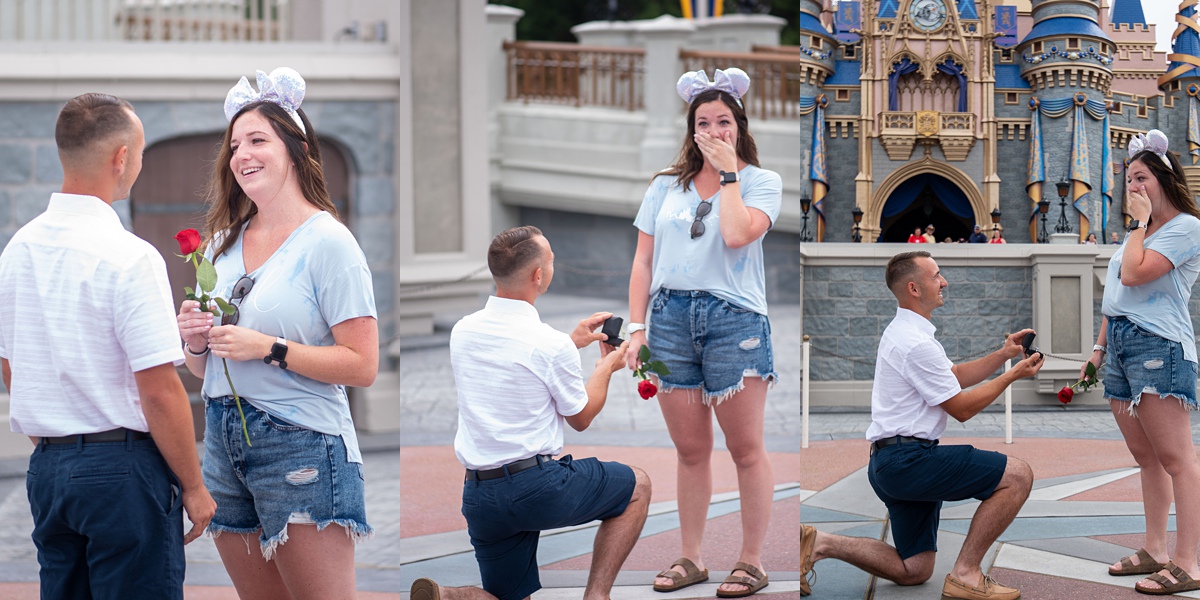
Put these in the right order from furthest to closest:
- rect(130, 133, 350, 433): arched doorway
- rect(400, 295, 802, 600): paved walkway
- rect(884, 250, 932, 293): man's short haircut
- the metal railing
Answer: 1. the metal railing
2. rect(130, 133, 350, 433): arched doorway
3. rect(400, 295, 802, 600): paved walkway
4. rect(884, 250, 932, 293): man's short haircut

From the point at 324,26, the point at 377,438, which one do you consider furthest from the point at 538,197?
the point at 377,438

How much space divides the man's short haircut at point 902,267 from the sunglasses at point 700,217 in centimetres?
54

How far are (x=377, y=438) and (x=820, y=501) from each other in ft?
14.6

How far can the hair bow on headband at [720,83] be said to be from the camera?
334 cm

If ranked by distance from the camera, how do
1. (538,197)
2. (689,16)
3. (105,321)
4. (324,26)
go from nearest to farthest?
1. (105,321)
2. (324,26)
3. (538,197)
4. (689,16)

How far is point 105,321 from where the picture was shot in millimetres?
2453

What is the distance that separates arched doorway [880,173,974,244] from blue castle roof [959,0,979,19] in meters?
0.43

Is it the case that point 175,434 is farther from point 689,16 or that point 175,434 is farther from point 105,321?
point 689,16

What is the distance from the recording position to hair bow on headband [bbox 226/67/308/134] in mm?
2719

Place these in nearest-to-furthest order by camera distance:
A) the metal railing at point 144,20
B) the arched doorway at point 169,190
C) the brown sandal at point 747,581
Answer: the brown sandal at point 747,581
the arched doorway at point 169,190
the metal railing at point 144,20

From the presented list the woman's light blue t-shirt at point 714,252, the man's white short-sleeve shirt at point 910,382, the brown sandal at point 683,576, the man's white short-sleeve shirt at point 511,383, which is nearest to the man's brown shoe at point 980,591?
the man's white short-sleeve shirt at point 910,382

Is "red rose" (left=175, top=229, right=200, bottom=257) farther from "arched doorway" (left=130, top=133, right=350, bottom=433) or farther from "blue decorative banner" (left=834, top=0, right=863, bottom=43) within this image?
"arched doorway" (left=130, top=133, right=350, bottom=433)

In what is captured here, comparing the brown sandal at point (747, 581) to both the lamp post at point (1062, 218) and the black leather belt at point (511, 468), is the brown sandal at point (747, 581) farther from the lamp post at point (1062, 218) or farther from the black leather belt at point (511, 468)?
the lamp post at point (1062, 218)

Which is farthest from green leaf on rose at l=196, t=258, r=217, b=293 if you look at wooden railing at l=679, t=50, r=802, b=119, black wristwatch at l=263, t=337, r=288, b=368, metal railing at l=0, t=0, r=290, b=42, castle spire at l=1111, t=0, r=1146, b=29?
wooden railing at l=679, t=50, r=802, b=119
